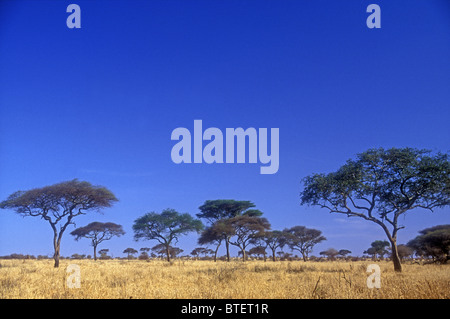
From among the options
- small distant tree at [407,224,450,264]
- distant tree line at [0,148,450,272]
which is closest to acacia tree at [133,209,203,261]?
distant tree line at [0,148,450,272]

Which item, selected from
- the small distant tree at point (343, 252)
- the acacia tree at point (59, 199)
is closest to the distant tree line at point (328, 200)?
the acacia tree at point (59, 199)

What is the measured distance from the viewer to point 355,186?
20.4m

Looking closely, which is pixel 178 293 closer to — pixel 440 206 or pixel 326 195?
pixel 326 195

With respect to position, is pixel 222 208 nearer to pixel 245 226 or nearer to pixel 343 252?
pixel 245 226

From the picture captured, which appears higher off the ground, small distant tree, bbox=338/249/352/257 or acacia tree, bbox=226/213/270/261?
acacia tree, bbox=226/213/270/261

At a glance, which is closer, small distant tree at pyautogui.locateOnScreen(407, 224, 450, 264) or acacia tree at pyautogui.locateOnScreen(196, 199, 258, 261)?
small distant tree at pyautogui.locateOnScreen(407, 224, 450, 264)

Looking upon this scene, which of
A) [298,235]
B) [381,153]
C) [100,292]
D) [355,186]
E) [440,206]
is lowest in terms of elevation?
[298,235]
